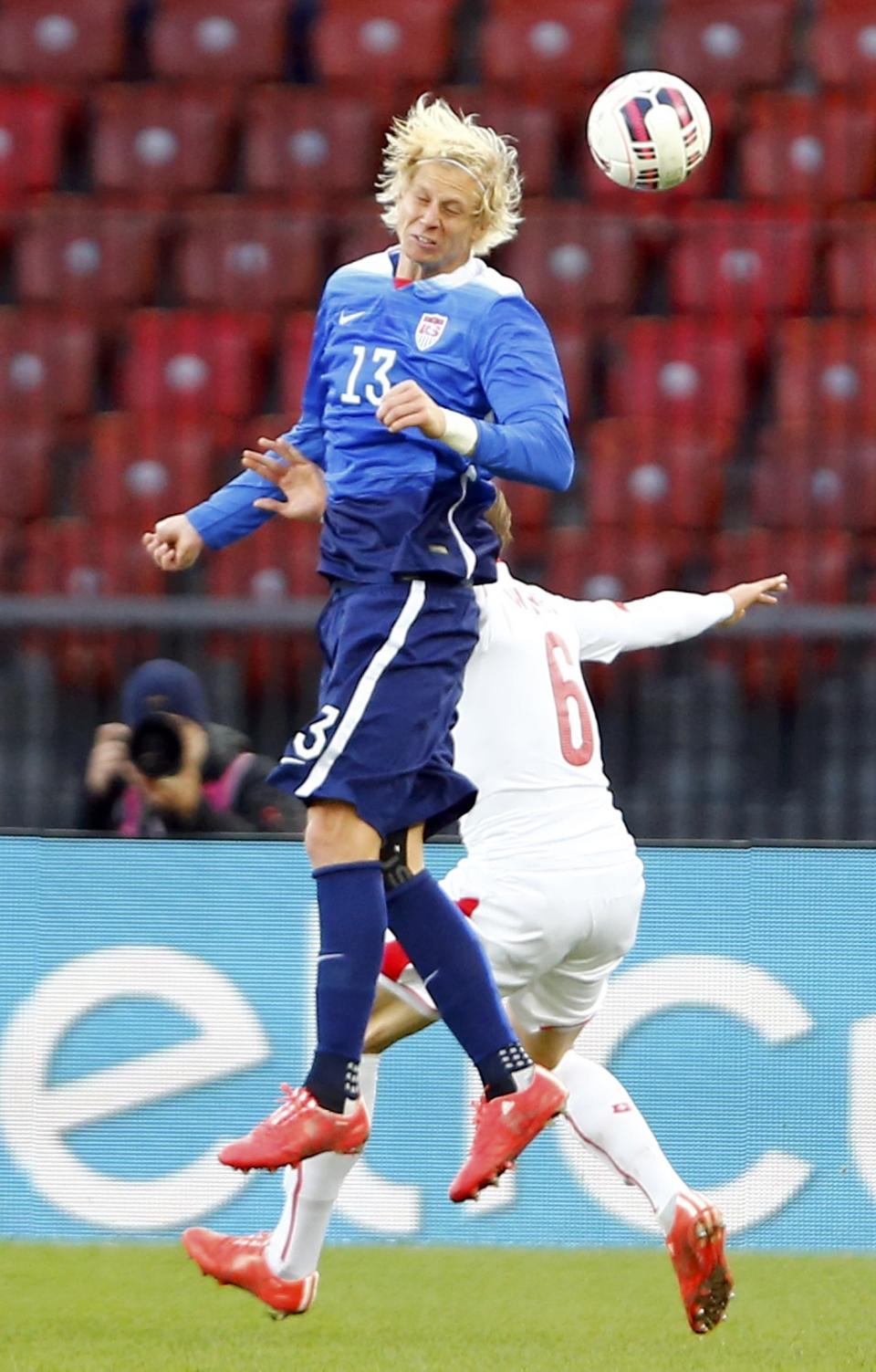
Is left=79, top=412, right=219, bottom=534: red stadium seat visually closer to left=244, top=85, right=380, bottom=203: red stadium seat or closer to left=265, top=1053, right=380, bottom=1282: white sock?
left=244, top=85, right=380, bottom=203: red stadium seat

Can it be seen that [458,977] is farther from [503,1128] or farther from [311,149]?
[311,149]

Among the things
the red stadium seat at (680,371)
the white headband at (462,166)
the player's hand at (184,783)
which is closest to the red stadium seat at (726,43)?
the red stadium seat at (680,371)

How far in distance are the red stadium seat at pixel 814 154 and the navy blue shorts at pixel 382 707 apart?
4.99m

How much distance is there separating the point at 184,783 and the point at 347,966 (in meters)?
2.22

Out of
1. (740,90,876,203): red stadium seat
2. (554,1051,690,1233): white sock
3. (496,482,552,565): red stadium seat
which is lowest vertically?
(554,1051,690,1233): white sock

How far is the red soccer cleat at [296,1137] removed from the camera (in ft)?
11.8

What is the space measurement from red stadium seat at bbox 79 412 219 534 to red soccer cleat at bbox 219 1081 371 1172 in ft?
13.1

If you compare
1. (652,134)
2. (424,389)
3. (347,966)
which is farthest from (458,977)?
(652,134)

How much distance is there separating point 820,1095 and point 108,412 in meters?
3.81

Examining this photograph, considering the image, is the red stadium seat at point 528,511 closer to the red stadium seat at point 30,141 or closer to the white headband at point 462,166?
the red stadium seat at point 30,141

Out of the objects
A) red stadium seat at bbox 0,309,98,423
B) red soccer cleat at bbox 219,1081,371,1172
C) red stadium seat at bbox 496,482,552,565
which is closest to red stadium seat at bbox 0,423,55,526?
red stadium seat at bbox 0,309,98,423

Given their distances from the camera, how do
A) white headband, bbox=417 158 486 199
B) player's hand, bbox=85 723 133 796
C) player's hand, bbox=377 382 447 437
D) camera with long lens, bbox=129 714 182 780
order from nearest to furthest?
1. player's hand, bbox=377 382 447 437
2. white headband, bbox=417 158 486 199
3. camera with long lens, bbox=129 714 182 780
4. player's hand, bbox=85 723 133 796

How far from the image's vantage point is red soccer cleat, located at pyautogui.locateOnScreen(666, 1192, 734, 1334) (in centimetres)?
421

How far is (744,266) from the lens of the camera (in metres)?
8.14
